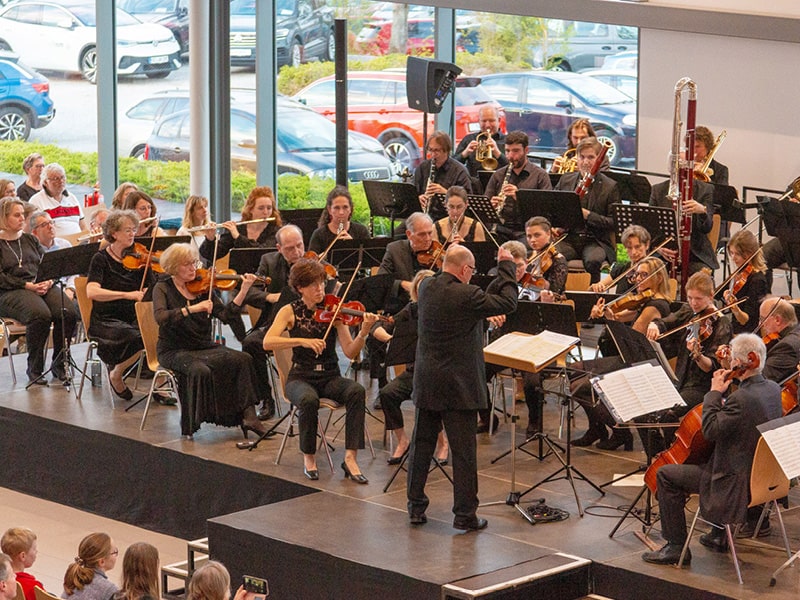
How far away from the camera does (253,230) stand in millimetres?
9898

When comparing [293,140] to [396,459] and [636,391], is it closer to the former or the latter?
[396,459]

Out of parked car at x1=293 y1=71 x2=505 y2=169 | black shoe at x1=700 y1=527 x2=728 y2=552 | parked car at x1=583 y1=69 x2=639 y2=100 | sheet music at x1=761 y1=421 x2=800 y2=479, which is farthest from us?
parked car at x1=293 y1=71 x2=505 y2=169

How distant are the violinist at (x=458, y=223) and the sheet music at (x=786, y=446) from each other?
11.9ft

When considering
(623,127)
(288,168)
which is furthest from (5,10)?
(623,127)

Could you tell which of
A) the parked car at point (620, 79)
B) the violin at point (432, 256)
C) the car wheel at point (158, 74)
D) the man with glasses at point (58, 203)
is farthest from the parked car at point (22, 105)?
the violin at point (432, 256)

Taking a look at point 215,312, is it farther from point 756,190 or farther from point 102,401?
point 756,190

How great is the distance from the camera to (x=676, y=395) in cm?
659

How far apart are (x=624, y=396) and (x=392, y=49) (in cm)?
768

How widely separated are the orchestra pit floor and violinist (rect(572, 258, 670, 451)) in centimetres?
11

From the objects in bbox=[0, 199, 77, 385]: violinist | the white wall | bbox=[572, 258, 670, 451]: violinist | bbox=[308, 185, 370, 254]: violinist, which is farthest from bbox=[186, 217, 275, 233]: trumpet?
the white wall

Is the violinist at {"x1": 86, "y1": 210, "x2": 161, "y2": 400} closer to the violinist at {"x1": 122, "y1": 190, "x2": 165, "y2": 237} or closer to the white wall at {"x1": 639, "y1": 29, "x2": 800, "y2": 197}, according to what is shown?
the violinist at {"x1": 122, "y1": 190, "x2": 165, "y2": 237}

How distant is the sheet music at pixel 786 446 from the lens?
5.97 meters

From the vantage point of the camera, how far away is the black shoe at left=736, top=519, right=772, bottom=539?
22.3 feet

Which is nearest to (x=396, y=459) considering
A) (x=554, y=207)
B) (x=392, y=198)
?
(x=554, y=207)
